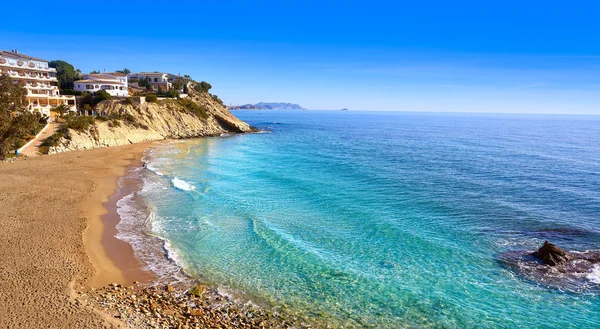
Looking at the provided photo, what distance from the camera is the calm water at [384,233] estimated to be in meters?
16.1

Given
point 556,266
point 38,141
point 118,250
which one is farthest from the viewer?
point 38,141

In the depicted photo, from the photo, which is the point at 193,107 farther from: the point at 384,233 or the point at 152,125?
the point at 384,233

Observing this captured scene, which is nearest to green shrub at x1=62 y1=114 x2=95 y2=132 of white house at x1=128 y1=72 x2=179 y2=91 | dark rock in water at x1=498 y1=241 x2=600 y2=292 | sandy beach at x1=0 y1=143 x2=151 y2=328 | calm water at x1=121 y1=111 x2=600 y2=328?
sandy beach at x1=0 y1=143 x2=151 y2=328

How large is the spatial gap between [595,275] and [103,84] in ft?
303

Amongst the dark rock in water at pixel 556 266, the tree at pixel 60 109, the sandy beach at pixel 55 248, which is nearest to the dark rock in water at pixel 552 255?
the dark rock in water at pixel 556 266

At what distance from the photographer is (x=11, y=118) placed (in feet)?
148

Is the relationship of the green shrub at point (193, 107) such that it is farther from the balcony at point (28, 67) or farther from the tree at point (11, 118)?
the tree at point (11, 118)

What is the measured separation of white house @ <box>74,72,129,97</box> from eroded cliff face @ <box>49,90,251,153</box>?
33.4ft

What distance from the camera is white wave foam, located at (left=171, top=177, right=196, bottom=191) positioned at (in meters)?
35.1

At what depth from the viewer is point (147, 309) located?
1462cm

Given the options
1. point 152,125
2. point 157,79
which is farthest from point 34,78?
point 157,79

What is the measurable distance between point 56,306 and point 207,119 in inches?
3141

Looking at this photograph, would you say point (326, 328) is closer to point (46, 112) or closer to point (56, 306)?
point (56, 306)

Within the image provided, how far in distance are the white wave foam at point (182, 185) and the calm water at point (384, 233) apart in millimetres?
299
